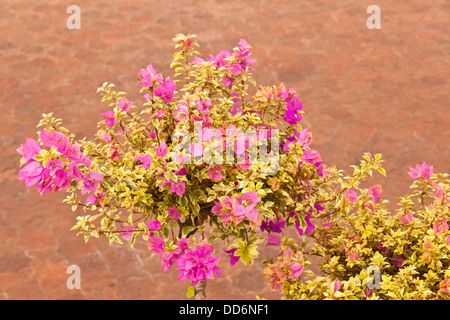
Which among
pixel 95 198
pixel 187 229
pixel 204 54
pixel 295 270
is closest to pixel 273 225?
pixel 295 270

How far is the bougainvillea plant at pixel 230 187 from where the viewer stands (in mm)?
1983

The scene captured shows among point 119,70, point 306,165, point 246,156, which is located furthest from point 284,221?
point 119,70

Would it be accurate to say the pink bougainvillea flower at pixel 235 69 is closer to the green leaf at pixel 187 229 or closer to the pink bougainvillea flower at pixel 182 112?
the pink bougainvillea flower at pixel 182 112

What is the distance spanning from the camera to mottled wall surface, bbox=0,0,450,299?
4234 mm

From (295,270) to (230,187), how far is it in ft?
1.53

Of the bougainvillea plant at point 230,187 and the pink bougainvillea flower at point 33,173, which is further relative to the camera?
the bougainvillea plant at point 230,187

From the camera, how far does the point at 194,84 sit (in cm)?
229

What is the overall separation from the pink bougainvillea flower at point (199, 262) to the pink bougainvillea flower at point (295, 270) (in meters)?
0.36

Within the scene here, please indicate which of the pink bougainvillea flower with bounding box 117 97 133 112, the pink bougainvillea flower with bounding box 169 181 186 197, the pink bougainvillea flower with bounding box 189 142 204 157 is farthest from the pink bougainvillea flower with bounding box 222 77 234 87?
the pink bougainvillea flower with bounding box 169 181 186 197

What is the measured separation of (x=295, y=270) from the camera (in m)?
2.21

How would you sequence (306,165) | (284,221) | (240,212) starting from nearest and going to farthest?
(240,212)
(306,165)
(284,221)

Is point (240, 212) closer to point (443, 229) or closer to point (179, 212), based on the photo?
point (179, 212)

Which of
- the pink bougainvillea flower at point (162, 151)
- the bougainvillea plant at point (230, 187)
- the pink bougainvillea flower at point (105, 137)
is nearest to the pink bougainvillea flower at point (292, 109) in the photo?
the bougainvillea plant at point (230, 187)

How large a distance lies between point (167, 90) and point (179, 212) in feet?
1.61
